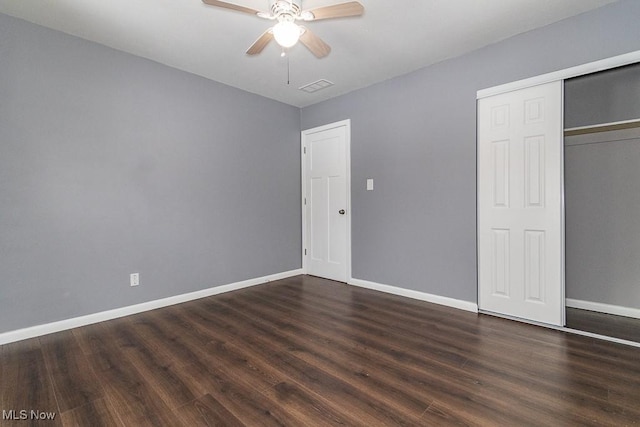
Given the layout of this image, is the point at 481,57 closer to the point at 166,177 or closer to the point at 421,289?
the point at 421,289

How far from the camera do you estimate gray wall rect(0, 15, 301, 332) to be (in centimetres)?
236

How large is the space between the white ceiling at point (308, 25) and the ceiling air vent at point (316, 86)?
0.23m

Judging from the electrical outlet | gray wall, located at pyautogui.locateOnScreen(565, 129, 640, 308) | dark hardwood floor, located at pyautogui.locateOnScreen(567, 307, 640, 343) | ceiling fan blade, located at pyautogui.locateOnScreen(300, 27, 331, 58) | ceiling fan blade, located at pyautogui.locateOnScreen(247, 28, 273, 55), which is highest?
ceiling fan blade, located at pyautogui.locateOnScreen(247, 28, 273, 55)

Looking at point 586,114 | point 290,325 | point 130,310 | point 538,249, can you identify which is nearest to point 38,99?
point 130,310

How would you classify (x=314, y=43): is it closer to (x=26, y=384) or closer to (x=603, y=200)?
(x=26, y=384)

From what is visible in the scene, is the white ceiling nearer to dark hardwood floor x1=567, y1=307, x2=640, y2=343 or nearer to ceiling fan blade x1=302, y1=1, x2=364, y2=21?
ceiling fan blade x1=302, y1=1, x2=364, y2=21

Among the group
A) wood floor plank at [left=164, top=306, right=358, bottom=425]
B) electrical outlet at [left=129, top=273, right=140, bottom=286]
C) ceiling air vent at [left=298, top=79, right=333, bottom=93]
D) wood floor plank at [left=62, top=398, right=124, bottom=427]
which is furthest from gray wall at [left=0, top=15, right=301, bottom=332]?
wood floor plank at [left=62, top=398, right=124, bottom=427]

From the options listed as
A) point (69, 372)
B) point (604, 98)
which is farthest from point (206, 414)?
point (604, 98)

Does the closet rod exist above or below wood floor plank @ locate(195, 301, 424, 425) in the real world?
above

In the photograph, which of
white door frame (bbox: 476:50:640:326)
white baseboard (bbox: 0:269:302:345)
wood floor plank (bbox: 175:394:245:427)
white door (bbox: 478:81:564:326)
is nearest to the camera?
wood floor plank (bbox: 175:394:245:427)

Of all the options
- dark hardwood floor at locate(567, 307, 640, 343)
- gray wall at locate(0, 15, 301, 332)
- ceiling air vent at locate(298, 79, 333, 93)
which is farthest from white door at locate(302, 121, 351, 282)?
dark hardwood floor at locate(567, 307, 640, 343)

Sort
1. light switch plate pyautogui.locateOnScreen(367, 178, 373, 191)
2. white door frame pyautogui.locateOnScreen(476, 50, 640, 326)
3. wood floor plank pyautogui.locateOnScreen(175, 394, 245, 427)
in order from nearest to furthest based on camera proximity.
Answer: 1. wood floor plank pyautogui.locateOnScreen(175, 394, 245, 427)
2. white door frame pyautogui.locateOnScreen(476, 50, 640, 326)
3. light switch plate pyautogui.locateOnScreen(367, 178, 373, 191)

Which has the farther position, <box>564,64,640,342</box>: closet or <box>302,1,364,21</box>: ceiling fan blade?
<box>564,64,640,342</box>: closet

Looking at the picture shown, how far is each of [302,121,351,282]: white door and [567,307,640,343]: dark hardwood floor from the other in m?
2.41
